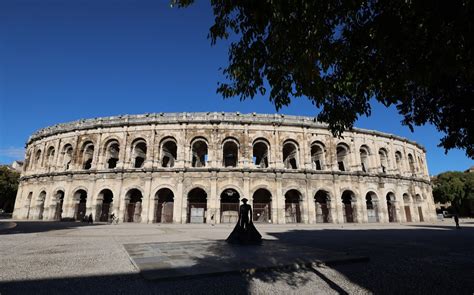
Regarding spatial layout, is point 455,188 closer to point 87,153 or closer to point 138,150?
point 138,150

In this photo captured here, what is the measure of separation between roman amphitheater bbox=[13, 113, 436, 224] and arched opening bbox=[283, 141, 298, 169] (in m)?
0.13

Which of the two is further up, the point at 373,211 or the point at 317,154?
the point at 317,154

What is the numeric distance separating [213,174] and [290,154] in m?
8.48

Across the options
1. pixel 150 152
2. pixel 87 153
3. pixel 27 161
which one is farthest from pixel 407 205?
pixel 27 161

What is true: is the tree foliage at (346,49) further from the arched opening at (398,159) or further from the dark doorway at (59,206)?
the dark doorway at (59,206)

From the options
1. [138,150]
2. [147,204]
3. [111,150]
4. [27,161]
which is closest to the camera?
[147,204]

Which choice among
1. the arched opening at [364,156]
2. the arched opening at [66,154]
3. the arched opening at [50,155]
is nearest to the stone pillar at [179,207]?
the arched opening at [66,154]

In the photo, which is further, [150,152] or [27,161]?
[27,161]

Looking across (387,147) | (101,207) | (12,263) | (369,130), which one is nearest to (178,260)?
(12,263)

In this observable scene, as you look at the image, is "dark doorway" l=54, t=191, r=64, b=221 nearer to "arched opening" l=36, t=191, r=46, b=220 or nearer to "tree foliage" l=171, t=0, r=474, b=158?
"arched opening" l=36, t=191, r=46, b=220

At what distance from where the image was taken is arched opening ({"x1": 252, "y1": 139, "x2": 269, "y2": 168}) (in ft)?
70.2

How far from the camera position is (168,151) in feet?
76.6

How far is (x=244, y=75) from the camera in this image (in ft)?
12.6

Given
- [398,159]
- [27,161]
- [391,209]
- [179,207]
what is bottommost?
[391,209]
